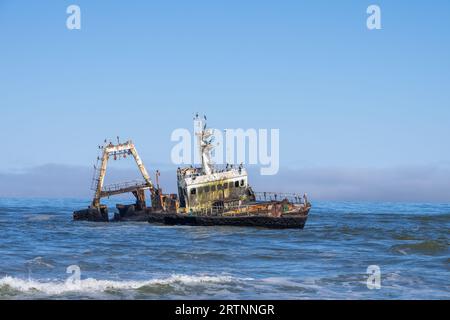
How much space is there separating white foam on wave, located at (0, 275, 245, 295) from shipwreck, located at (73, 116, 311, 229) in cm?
2332

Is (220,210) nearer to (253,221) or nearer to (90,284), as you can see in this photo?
(253,221)

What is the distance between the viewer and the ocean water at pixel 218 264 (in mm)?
22500

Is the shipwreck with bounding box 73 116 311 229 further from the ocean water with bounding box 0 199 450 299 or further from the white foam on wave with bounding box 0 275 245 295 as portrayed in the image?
the white foam on wave with bounding box 0 275 245 295

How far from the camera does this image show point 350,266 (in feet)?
97.6

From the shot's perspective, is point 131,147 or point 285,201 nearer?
point 285,201

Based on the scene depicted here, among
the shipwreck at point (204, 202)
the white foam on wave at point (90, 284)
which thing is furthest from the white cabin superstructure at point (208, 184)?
the white foam on wave at point (90, 284)

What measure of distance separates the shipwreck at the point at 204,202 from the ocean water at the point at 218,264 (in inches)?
45.1

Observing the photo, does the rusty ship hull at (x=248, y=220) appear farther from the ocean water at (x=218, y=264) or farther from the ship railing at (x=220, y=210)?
the ocean water at (x=218, y=264)

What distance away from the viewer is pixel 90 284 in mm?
23219

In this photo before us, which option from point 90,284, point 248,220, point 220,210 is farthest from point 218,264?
point 220,210

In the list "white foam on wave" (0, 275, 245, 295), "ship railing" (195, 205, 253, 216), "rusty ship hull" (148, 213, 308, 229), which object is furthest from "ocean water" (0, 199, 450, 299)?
"ship railing" (195, 205, 253, 216)
